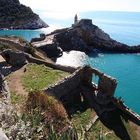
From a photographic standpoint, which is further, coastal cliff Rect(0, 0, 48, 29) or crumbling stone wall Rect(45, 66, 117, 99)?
coastal cliff Rect(0, 0, 48, 29)

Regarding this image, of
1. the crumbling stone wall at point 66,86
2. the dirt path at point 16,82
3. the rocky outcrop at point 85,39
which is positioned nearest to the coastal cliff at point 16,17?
the rocky outcrop at point 85,39

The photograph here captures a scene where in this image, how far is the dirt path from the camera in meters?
31.2

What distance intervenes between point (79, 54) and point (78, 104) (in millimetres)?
60563

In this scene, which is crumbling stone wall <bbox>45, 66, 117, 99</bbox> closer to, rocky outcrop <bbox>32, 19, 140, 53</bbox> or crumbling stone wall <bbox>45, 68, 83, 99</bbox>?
crumbling stone wall <bbox>45, 68, 83, 99</bbox>

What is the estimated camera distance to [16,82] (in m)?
34.1

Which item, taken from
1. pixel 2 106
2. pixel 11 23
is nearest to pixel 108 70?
pixel 2 106

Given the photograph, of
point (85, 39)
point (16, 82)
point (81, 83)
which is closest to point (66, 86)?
point (81, 83)

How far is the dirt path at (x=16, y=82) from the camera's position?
3121cm

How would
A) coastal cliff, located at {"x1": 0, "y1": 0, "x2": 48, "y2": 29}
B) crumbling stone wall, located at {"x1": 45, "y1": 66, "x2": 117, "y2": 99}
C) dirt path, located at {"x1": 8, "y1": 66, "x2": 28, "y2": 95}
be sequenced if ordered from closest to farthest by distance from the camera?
dirt path, located at {"x1": 8, "y1": 66, "x2": 28, "y2": 95} → crumbling stone wall, located at {"x1": 45, "y1": 66, "x2": 117, "y2": 99} → coastal cliff, located at {"x1": 0, "y1": 0, "x2": 48, "y2": 29}

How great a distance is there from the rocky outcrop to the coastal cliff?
69.1 m

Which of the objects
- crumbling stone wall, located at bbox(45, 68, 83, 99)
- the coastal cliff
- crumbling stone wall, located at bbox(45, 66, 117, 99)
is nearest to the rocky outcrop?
crumbling stone wall, located at bbox(45, 66, 117, 99)

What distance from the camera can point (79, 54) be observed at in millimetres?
93875

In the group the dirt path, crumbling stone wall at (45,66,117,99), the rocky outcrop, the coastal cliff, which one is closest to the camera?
the dirt path

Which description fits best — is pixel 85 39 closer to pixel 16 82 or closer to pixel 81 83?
pixel 81 83
